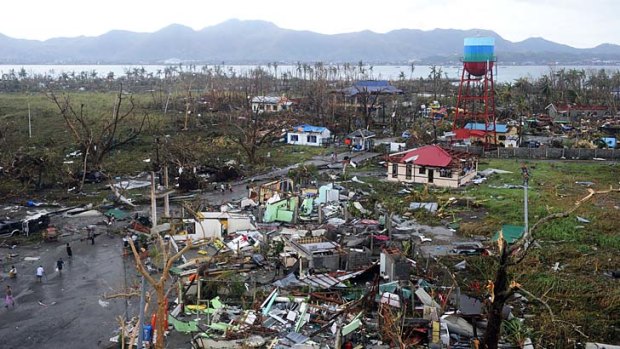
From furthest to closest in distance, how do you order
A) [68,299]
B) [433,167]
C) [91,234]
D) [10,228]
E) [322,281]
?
[433,167], [10,228], [91,234], [68,299], [322,281]

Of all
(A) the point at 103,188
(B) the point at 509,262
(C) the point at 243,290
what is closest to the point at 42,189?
(A) the point at 103,188

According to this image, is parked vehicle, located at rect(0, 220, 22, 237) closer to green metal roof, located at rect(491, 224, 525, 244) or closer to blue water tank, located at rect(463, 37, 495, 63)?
green metal roof, located at rect(491, 224, 525, 244)

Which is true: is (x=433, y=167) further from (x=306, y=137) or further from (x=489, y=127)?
(x=306, y=137)

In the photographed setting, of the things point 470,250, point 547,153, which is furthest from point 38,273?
point 547,153

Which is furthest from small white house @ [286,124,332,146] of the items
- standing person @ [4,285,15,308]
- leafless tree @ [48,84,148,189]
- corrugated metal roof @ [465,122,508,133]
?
standing person @ [4,285,15,308]

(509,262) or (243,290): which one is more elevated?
(509,262)

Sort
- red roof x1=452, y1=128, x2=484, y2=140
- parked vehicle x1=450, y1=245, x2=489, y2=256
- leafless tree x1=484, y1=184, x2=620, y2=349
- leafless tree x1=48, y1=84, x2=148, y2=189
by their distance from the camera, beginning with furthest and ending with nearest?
red roof x1=452, y1=128, x2=484, y2=140 < leafless tree x1=48, y1=84, x2=148, y2=189 < parked vehicle x1=450, y1=245, x2=489, y2=256 < leafless tree x1=484, y1=184, x2=620, y2=349

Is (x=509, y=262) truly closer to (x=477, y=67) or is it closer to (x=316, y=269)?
(x=316, y=269)
